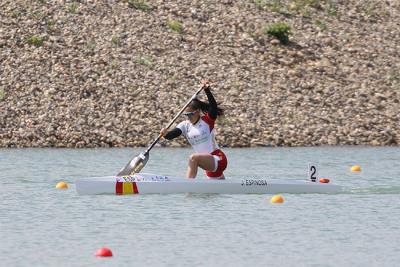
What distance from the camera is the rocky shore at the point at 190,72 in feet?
136

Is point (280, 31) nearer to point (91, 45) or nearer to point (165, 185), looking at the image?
point (91, 45)

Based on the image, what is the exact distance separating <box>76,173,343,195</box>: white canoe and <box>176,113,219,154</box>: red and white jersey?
0.71 m

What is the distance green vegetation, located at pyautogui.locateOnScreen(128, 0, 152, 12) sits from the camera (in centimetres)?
4953

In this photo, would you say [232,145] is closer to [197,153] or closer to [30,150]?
[30,150]

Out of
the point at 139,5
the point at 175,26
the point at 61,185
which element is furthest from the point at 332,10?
the point at 61,185

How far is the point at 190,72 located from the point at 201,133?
19944 millimetres

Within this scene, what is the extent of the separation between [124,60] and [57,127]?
564cm

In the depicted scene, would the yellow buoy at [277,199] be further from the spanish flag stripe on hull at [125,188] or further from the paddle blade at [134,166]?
the paddle blade at [134,166]

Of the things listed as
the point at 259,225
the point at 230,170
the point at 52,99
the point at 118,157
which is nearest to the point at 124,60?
the point at 52,99

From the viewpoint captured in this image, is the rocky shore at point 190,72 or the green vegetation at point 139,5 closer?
the rocky shore at point 190,72

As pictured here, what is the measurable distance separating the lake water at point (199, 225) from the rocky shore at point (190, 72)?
30.0ft

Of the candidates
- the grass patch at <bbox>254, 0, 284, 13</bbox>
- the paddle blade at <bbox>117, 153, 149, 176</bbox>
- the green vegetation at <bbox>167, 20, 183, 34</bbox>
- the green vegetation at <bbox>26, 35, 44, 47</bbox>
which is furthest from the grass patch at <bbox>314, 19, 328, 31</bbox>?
the paddle blade at <bbox>117, 153, 149, 176</bbox>

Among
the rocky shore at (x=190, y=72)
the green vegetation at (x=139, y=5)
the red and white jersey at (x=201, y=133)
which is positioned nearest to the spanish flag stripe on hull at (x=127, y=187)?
the red and white jersey at (x=201, y=133)

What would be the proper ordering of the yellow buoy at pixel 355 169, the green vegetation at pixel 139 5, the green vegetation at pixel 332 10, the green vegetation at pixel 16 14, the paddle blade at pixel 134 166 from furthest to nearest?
the green vegetation at pixel 332 10 → the green vegetation at pixel 139 5 → the green vegetation at pixel 16 14 → the yellow buoy at pixel 355 169 → the paddle blade at pixel 134 166
